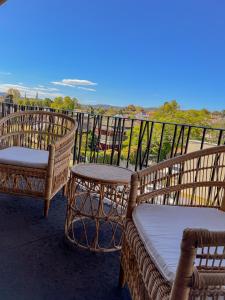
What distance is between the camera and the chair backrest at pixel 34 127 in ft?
9.92

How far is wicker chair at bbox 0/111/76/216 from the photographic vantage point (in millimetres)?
2344

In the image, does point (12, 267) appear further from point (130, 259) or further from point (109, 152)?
point (109, 152)

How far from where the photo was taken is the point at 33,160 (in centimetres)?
240

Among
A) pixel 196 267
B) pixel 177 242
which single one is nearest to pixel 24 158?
pixel 177 242

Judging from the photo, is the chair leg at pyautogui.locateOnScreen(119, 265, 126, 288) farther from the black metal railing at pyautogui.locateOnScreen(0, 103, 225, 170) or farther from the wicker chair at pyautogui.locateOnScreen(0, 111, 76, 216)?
the black metal railing at pyautogui.locateOnScreen(0, 103, 225, 170)

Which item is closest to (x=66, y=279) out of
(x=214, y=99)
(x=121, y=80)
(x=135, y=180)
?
(x=135, y=180)

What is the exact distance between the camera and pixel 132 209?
1.46m

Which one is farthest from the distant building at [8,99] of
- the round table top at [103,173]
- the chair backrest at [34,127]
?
the round table top at [103,173]

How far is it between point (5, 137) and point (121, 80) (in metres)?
28.5

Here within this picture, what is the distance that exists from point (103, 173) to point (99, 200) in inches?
7.9

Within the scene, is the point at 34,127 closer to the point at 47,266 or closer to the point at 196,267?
the point at 47,266

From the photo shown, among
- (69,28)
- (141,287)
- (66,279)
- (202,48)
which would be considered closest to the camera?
(141,287)

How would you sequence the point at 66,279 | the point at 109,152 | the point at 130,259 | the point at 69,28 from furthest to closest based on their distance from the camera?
the point at 69,28
the point at 109,152
the point at 66,279
the point at 130,259

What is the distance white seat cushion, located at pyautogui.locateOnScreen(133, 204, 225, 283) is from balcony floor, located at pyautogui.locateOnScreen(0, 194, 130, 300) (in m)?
0.53
